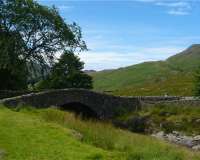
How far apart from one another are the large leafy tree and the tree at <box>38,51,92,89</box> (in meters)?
5.26

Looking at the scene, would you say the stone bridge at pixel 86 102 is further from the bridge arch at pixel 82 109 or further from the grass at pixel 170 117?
the grass at pixel 170 117

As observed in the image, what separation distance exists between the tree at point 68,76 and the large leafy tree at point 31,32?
17.3ft

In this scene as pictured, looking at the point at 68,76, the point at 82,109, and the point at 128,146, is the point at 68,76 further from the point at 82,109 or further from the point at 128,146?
the point at 128,146

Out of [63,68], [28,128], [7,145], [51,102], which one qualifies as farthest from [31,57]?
[7,145]

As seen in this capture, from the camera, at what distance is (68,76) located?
237ft

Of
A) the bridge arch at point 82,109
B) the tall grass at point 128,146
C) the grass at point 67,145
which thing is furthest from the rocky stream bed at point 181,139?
the grass at point 67,145

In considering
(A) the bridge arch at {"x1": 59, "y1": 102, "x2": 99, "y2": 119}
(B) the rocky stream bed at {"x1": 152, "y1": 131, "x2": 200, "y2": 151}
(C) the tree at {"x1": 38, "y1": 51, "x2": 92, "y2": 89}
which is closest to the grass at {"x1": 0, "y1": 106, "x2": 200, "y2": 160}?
(B) the rocky stream bed at {"x1": 152, "y1": 131, "x2": 200, "y2": 151}

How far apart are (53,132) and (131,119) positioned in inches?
1288

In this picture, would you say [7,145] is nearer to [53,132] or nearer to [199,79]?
[53,132]

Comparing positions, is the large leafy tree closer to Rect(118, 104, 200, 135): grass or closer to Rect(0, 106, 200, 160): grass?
Rect(118, 104, 200, 135): grass

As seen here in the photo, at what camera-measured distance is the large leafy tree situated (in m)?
56.9

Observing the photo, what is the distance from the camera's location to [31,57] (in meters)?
60.0

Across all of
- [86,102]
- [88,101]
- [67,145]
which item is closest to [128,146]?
[67,145]

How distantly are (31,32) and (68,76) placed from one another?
14982mm
